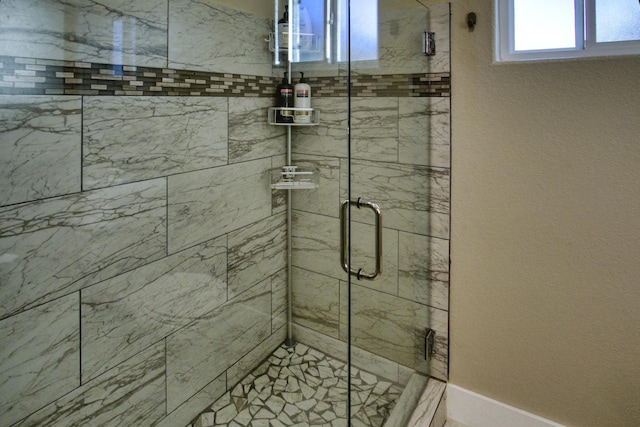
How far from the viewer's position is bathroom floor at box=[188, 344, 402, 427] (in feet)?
4.94

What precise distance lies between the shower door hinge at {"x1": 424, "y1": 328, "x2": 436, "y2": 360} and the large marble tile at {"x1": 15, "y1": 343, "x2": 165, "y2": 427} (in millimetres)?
1191

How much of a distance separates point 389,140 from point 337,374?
1.05 metres

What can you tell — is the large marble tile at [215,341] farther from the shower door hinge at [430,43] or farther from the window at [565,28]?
the window at [565,28]

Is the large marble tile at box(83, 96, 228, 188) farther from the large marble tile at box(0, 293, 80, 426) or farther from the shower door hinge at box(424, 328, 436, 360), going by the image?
the shower door hinge at box(424, 328, 436, 360)

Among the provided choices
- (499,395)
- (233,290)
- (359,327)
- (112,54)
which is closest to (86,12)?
(112,54)

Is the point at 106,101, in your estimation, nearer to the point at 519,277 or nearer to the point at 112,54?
the point at 112,54

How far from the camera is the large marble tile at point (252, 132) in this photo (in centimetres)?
182

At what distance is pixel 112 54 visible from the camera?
1312mm

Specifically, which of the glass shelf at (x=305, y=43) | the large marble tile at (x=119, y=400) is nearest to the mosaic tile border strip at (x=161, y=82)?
the glass shelf at (x=305, y=43)

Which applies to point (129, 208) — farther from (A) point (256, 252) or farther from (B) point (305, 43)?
(B) point (305, 43)

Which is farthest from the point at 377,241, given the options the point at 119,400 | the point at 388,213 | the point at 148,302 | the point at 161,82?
the point at 119,400

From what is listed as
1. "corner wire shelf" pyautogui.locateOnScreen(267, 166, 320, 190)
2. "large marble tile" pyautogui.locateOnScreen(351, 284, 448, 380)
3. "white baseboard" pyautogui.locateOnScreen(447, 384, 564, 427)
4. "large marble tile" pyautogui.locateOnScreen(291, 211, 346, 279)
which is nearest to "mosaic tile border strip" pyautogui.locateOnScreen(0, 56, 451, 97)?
"corner wire shelf" pyautogui.locateOnScreen(267, 166, 320, 190)

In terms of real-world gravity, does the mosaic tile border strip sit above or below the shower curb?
above

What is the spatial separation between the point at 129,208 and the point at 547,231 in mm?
1643
